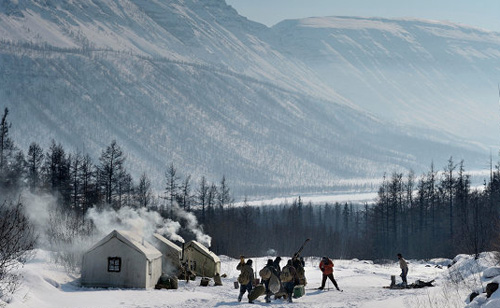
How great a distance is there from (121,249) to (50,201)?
3185 cm

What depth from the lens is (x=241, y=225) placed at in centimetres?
11475

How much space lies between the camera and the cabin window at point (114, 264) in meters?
41.0

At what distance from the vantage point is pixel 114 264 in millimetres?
41156

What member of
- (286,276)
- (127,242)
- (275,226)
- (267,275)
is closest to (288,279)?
(286,276)

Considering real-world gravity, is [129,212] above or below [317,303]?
above

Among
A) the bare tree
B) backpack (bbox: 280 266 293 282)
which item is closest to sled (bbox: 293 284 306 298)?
backpack (bbox: 280 266 293 282)

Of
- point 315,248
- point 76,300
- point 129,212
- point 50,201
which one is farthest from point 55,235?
point 315,248

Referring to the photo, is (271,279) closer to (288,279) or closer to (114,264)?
(288,279)

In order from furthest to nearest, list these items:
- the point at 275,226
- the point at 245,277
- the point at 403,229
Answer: the point at 275,226 → the point at 403,229 → the point at 245,277

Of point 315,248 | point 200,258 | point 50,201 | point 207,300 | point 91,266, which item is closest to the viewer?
point 207,300

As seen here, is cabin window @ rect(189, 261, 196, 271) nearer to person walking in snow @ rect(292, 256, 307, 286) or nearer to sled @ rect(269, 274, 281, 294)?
person walking in snow @ rect(292, 256, 307, 286)

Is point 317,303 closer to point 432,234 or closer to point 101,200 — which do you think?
point 101,200

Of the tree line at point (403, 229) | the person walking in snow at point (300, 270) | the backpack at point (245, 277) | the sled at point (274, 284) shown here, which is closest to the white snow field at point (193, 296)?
the sled at point (274, 284)

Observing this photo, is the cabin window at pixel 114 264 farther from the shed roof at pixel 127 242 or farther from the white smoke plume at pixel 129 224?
the white smoke plume at pixel 129 224
